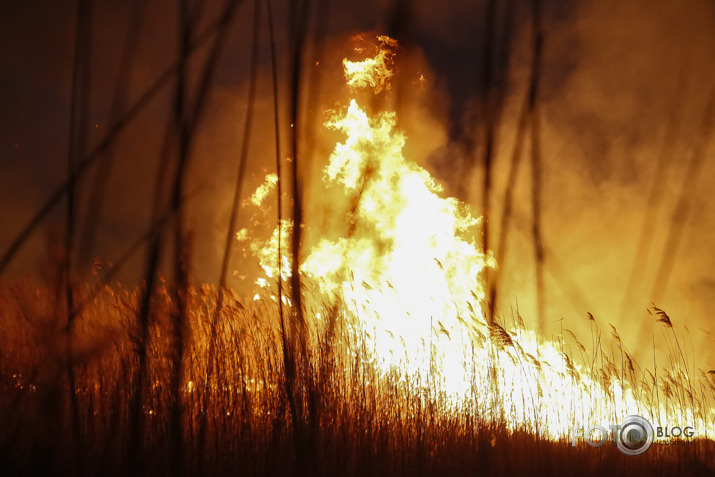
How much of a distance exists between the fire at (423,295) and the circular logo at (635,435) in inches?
5.3

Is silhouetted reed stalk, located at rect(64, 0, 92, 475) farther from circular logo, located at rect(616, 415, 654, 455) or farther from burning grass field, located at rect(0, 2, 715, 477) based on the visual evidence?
circular logo, located at rect(616, 415, 654, 455)

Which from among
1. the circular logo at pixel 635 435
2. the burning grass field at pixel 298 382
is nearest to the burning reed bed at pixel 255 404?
the burning grass field at pixel 298 382

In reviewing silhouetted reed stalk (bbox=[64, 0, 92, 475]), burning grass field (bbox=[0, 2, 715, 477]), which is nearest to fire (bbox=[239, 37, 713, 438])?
burning grass field (bbox=[0, 2, 715, 477])

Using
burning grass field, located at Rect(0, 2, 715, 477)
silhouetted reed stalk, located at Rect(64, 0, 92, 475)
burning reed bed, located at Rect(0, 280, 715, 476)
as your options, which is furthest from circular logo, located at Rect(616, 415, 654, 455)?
silhouetted reed stalk, located at Rect(64, 0, 92, 475)

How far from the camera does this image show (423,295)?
6945 mm

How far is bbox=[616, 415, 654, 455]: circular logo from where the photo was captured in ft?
17.7

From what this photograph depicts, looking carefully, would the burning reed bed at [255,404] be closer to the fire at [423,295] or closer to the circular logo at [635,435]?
the fire at [423,295]

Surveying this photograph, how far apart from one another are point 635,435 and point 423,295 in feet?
8.69

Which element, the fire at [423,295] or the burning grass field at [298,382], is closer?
the burning grass field at [298,382]

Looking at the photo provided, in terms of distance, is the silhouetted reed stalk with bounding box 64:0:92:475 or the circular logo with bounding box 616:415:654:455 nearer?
the silhouetted reed stalk with bounding box 64:0:92:475

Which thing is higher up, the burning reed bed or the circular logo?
the burning reed bed

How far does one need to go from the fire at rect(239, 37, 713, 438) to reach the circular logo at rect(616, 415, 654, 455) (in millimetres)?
133

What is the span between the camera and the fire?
216 inches

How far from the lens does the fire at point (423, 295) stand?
5.48m
